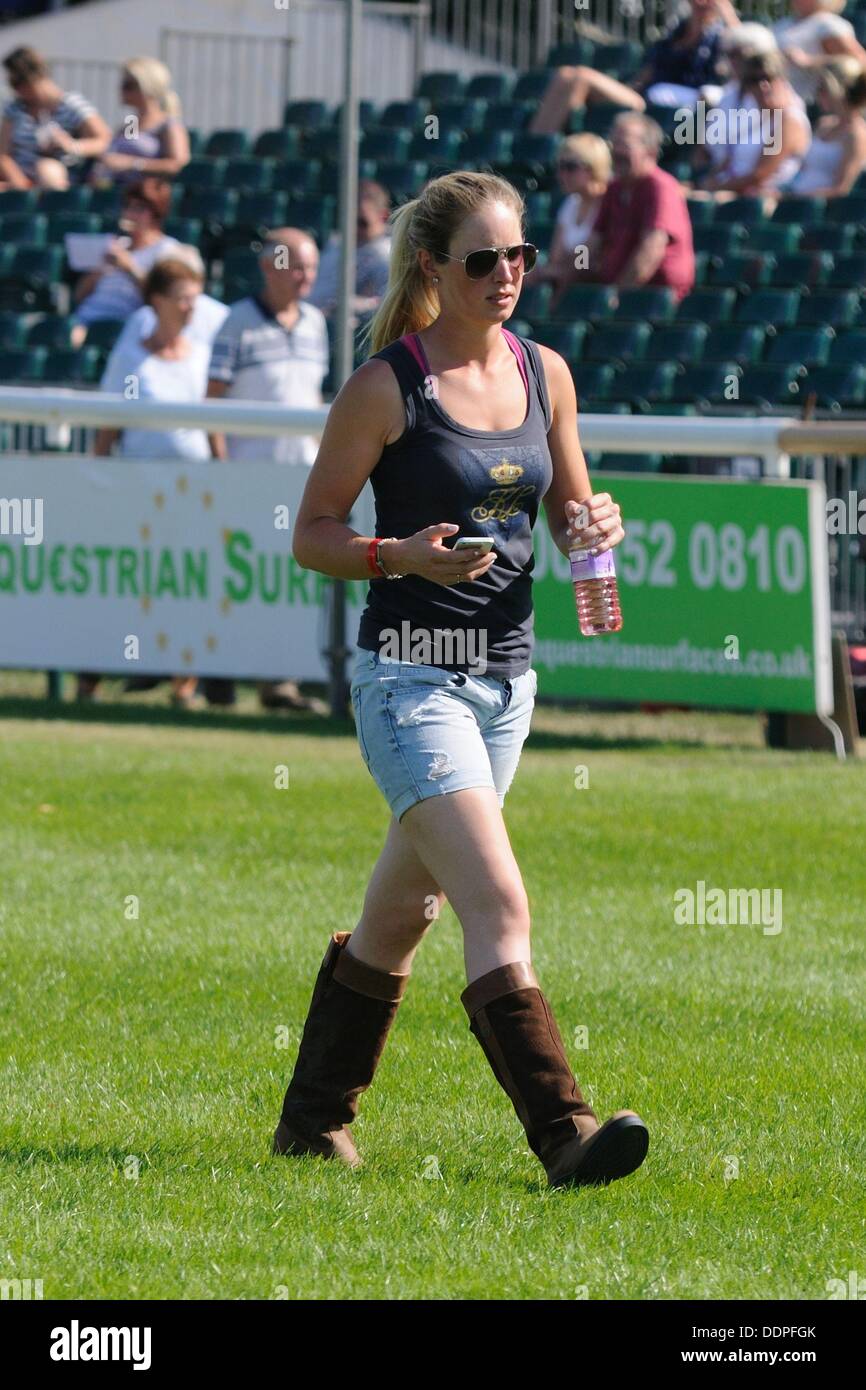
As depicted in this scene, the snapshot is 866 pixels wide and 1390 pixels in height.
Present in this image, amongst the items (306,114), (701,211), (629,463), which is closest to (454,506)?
(629,463)

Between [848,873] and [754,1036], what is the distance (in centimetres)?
264

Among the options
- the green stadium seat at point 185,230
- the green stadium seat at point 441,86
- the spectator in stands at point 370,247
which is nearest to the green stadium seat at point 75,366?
the spectator in stands at point 370,247

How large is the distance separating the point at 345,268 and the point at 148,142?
28.5ft

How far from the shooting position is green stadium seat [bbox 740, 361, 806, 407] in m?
14.7

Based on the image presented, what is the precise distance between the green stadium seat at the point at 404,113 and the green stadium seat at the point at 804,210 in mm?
5335

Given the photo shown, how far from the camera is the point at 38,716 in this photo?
13.6 m

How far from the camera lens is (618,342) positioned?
16.1 metres

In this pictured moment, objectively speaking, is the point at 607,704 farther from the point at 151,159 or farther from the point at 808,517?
the point at 151,159

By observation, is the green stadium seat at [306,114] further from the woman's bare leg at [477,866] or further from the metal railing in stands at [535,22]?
the woman's bare leg at [477,866]

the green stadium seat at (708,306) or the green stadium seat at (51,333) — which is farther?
the green stadium seat at (51,333)

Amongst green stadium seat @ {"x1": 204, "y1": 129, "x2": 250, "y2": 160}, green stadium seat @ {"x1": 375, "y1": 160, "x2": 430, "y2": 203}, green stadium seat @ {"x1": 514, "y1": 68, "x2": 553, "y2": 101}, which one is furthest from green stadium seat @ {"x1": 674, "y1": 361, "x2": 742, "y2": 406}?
green stadium seat @ {"x1": 204, "y1": 129, "x2": 250, "y2": 160}

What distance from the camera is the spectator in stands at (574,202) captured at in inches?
637

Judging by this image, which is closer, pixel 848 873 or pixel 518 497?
pixel 518 497
